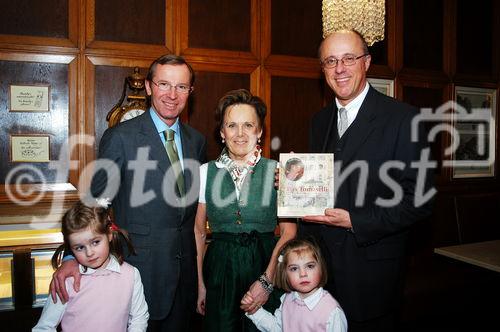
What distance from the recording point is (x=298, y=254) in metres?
1.85

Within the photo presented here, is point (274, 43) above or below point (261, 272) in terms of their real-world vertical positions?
above

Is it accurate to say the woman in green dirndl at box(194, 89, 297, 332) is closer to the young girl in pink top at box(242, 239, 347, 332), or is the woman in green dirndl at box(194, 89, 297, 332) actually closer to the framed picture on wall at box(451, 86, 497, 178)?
the young girl in pink top at box(242, 239, 347, 332)

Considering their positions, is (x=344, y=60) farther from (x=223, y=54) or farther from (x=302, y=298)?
(x=223, y=54)

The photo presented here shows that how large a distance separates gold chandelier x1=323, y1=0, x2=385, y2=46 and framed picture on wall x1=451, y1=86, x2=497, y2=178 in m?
1.98

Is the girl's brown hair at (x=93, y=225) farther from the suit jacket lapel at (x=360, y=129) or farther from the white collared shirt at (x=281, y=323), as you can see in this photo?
the suit jacket lapel at (x=360, y=129)

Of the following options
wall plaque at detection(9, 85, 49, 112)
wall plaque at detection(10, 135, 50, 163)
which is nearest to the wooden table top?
wall plaque at detection(10, 135, 50, 163)

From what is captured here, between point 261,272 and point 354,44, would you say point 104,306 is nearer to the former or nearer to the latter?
point 261,272

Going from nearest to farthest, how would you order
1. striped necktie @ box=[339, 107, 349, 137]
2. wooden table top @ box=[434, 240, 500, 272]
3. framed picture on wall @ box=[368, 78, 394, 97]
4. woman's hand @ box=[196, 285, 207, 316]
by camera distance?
1. striped necktie @ box=[339, 107, 349, 137]
2. woman's hand @ box=[196, 285, 207, 316]
3. wooden table top @ box=[434, 240, 500, 272]
4. framed picture on wall @ box=[368, 78, 394, 97]

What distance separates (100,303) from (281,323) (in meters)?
0.81

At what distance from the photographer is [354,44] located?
5.86 feet

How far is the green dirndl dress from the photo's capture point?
1.89 metres

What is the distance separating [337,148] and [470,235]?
2.80m

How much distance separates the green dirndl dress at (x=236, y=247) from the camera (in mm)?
1891

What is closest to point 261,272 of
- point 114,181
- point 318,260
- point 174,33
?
point 318,260
